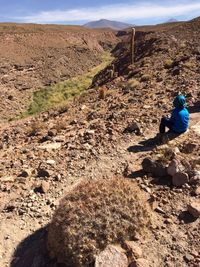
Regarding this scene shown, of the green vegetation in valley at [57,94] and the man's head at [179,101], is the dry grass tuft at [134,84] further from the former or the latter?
the man's head at [179,101]

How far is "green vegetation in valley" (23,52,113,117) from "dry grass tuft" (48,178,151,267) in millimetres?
17883

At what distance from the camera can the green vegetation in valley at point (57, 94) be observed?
1056 inches

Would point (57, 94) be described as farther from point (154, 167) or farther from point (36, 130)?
point (154, 167)

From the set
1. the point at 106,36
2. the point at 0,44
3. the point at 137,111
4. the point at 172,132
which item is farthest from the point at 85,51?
the point at 172,132

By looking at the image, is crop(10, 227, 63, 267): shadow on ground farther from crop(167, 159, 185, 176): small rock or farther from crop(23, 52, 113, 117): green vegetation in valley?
crop(23, 52, 113, 117): green vegetation in valley

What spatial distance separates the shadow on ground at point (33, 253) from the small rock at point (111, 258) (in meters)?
0.88

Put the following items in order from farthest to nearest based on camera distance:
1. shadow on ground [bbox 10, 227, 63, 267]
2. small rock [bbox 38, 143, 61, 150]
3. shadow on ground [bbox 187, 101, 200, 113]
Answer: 1. shadow on ground [bbox 187, 101, 200, 113]
2. small rock [bbox 38, 143, 61, 150]
3. shadow on ground [bbox 10, 227, 63, 267]

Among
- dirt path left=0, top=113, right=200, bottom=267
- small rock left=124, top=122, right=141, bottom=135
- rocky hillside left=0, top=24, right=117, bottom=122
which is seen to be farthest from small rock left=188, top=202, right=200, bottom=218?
rocky hillside left=0, top=24, right=117, bottom=122

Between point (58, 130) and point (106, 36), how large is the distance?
66.5 m


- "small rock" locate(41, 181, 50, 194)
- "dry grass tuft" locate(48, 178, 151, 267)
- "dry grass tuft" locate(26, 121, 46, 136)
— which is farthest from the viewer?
"dry grass tuft" locate(26, 121, 46, 136)

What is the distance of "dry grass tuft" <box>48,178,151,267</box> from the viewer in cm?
655

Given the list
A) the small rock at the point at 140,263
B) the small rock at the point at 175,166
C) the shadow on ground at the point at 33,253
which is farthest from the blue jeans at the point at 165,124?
the small rock at the point at 140,263

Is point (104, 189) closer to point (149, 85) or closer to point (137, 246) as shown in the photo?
point (137, 246)

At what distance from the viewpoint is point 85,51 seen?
163 feet
